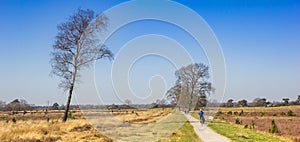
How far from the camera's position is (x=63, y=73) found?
75.8 ft

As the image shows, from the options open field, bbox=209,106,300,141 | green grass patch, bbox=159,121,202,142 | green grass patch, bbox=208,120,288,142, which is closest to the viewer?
green grass patch, bbox=159,121,202,142

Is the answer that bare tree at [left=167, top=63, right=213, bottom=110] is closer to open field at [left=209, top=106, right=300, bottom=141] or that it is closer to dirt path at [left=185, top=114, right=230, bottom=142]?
open field at [left=209, top=106, right=300, bottom=141]

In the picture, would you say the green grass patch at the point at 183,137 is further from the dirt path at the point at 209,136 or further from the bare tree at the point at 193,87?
the bare tree at the point at 193,87

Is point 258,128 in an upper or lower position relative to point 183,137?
lower

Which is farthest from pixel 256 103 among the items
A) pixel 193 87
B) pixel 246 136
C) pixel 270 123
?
pixel 246 136

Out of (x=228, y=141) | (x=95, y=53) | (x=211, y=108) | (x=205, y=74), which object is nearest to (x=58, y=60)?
(x=95, y=53)

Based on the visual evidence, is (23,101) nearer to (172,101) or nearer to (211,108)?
(172,101)

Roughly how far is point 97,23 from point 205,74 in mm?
40447

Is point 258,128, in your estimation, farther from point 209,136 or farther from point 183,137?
point 183,137

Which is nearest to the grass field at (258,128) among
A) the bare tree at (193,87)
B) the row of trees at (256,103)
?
the bare tree at (193,87)

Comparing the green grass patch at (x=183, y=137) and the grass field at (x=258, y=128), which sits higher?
the green grass patch at (x=183, y=137)

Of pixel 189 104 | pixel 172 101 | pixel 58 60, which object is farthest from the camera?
pixel 172 101

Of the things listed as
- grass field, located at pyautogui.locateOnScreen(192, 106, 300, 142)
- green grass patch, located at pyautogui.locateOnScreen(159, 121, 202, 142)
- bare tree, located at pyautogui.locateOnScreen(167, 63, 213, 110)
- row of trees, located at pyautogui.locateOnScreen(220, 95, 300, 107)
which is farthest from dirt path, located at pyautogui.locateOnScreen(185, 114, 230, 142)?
row of trees, located at pyautogui.locateOnScreen(220, 95, 300, 107)

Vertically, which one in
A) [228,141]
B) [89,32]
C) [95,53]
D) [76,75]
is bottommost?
[228,141]
